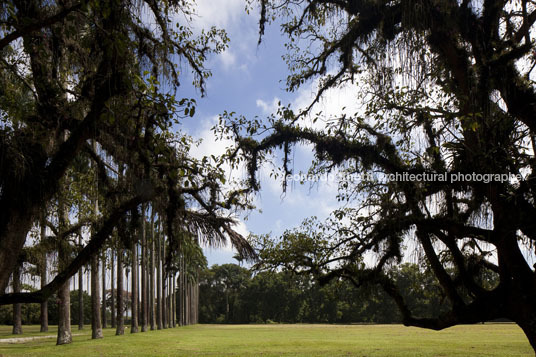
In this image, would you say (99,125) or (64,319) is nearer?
(99,125)

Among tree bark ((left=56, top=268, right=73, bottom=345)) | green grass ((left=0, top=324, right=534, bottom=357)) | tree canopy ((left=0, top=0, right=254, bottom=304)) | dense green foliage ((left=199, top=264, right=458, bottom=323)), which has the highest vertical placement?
tree canopy ((left=0, top=0, right=254, bottom=304))

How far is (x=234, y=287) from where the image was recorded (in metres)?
86.0

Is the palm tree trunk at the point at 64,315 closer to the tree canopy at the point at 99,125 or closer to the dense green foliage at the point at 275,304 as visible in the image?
the tree canopy at the point at 99,125

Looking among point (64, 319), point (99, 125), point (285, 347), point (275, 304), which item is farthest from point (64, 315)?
point (275, 304)

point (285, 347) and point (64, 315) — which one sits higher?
point (64, 315)

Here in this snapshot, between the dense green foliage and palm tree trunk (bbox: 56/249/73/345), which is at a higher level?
palm tree trunk (bbox: 56/249/73/345)

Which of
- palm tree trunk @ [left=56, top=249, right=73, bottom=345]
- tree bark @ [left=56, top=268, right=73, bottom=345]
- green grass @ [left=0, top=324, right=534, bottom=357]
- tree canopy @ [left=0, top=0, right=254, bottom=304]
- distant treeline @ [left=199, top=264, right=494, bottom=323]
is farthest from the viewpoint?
distant treeline @ [left=199, top=264, right=494, bottom=323]

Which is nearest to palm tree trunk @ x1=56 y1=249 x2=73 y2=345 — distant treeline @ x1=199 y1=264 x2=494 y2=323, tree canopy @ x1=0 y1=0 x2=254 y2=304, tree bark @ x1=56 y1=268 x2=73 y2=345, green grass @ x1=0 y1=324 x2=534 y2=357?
tree bark @ x1=56 y1=268 x2=73 y2=345

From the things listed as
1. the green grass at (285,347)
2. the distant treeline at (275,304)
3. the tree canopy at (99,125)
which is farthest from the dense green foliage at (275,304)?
the tree canopy at (99,125)

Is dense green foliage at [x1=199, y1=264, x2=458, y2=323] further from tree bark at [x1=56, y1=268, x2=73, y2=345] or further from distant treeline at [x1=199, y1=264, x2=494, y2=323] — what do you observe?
tree bark at [x1=56, y1=268, x2=73, y2=345]

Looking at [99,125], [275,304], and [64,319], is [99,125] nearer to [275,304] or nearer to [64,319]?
[64,319]

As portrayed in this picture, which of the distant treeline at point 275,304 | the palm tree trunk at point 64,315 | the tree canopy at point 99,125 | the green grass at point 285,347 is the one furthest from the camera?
the distant treeline at point 275,304

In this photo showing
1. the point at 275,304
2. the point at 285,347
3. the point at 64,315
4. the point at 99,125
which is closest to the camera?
the point at 99,125

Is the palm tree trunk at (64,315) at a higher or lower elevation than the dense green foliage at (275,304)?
higher
